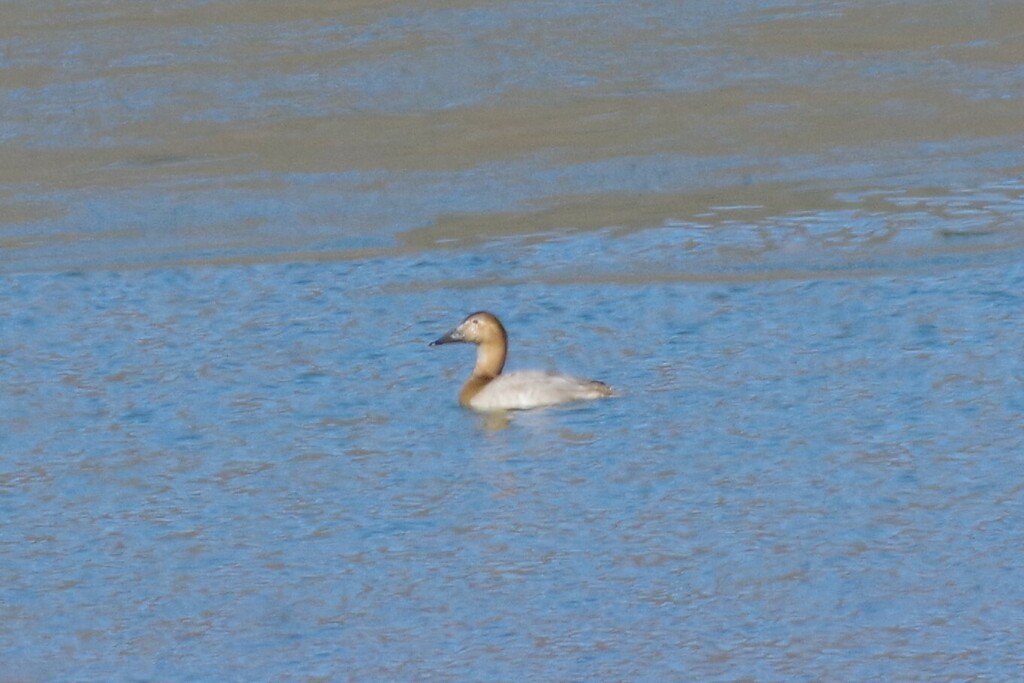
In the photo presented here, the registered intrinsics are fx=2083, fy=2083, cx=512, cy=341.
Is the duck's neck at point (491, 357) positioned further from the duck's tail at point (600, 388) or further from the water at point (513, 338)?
the duck's tail at point (600, 388)

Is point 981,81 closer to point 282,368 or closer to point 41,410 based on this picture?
point 282,368

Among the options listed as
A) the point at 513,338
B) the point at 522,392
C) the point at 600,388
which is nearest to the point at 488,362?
the point at 522,392

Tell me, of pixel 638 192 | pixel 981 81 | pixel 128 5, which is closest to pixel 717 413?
pixel 638 192

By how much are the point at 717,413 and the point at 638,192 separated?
14.7 feet

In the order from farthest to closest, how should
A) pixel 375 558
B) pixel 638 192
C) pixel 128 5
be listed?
pixel 128 5, pixel 638 192, pixel 375 558

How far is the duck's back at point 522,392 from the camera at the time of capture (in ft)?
31.5

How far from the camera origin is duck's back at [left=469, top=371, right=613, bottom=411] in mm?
9594

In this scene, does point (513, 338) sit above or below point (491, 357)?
below

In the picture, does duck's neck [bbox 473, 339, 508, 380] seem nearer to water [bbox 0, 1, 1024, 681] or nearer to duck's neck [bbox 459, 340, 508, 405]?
duck's neck [bbox 459, 340, 508, 405]

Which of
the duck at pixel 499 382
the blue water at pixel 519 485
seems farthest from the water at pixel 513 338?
the duck at pixel 499 382

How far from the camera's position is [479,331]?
10.0m

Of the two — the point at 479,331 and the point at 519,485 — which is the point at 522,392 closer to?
the point at 479,331

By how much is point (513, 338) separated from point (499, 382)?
0.90 metres

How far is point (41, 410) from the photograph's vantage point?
9.63 metres
